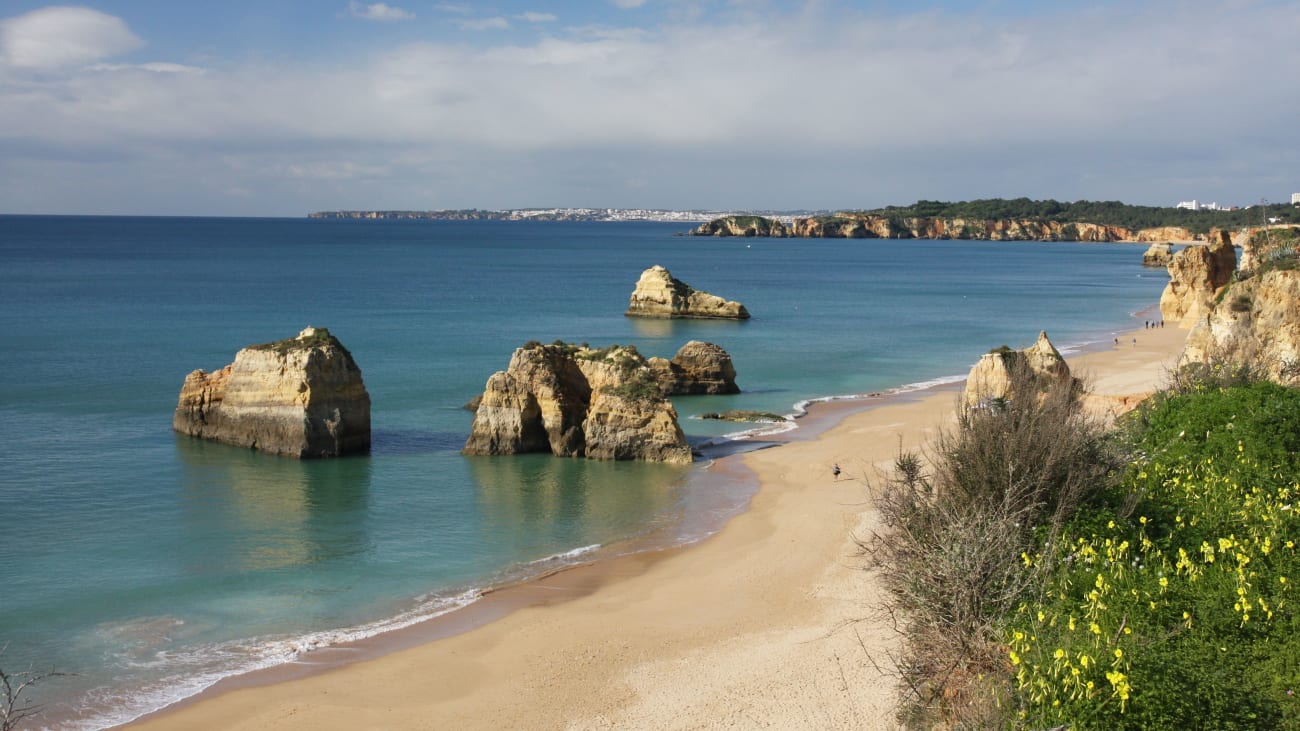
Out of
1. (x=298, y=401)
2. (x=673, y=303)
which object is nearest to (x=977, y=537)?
(x=298, y=401)

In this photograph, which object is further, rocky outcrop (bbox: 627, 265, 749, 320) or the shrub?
rocky outcrop (bbox: 627, 265, 749, 320)

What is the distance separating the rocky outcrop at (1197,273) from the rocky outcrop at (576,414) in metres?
46.0

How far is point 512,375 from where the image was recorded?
105ft

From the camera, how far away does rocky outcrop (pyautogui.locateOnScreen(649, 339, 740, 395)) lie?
44.2 meters

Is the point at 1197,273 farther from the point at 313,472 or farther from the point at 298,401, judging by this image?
the point at 313,472

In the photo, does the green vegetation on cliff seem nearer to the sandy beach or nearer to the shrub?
the shrub

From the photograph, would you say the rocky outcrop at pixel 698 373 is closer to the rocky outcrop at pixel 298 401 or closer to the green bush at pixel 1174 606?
the rocky outcrop at pixel 298 401

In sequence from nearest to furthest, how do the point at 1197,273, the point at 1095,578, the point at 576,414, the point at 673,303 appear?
the point at 1095,578 → the point at 576,414 → the point at 1197,273 → the point at 673,303

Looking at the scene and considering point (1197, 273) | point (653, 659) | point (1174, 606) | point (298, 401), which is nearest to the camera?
point (1174, 606)

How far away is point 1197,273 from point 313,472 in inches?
2289

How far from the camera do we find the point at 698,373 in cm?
4425

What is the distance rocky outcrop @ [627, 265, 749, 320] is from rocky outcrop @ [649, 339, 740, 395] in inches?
1251

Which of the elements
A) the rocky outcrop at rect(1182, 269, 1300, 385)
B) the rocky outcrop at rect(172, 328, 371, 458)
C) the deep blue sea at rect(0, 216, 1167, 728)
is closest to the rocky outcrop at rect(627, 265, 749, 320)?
the deep blue sea at rect(0, 216, 1167, 728)

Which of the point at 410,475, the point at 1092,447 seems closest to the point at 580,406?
the point at 410,475
